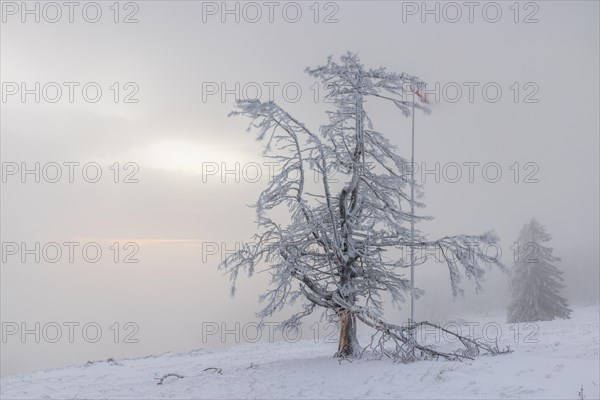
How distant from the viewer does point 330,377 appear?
49.0 ft

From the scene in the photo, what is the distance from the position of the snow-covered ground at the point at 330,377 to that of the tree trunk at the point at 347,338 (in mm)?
599

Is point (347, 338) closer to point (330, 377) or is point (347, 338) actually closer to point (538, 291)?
point (330, 377)

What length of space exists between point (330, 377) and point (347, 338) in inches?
125

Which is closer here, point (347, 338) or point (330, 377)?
point (330, 377)

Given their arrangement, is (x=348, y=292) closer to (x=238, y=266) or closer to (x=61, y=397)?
(x=238, y=266)

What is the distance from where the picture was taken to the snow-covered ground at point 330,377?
1196 centimetres

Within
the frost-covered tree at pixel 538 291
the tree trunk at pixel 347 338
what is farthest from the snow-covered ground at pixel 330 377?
the frost-covered tree at pixel 538 291

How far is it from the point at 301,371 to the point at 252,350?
28.8 ft

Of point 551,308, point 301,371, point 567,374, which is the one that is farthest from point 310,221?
point 551,308

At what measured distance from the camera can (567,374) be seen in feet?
40.5

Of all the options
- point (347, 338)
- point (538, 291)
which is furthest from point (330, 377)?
point (538, 291)

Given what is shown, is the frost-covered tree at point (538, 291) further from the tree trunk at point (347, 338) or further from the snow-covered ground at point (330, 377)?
the tree trunk at point (347, 338)

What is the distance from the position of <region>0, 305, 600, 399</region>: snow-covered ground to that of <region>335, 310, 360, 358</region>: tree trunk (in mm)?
599

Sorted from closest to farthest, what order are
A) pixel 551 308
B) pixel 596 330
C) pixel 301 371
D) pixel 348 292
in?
pixel 301 371
pixel 348 292
pixel 596 330
pixel 551 308
